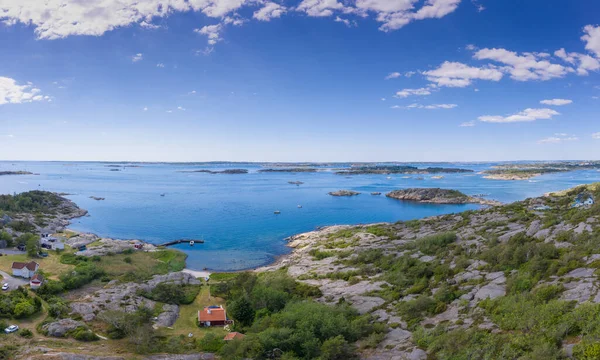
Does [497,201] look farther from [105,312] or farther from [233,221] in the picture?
[105,312]

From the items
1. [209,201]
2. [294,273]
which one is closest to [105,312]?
[294,273]

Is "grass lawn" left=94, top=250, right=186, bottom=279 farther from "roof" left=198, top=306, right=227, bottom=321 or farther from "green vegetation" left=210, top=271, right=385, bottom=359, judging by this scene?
"green vegetation" left=210, top=271, right=385, bottom=359

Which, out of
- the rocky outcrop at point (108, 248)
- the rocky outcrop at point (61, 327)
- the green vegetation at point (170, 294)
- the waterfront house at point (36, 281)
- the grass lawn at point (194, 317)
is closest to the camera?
the rocky outcrop at point (61, 327)

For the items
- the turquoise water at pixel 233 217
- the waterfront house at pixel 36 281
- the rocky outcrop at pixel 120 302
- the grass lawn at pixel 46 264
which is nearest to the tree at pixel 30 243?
the grass lawn at pixel 46 264

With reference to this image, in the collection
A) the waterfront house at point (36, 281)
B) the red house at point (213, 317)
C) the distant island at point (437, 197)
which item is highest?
the distant island at point (437, 197)

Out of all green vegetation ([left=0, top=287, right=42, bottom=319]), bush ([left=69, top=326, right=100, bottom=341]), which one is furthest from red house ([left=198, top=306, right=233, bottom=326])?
green vegetation ([left=0, top=287, right=42, bottom=319])

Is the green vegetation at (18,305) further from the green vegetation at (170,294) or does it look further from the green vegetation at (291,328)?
the green vegetation at (291,328)
